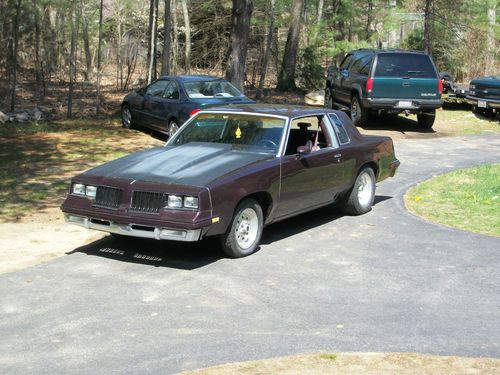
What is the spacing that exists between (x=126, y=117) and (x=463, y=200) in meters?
9.37

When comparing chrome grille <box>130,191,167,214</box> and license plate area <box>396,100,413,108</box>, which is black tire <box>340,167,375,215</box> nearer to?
chrome grille <box>130,191,167,214</box>

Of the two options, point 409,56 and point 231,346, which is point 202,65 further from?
point 231,346

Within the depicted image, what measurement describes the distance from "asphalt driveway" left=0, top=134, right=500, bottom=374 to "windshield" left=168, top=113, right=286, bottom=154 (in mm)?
1109

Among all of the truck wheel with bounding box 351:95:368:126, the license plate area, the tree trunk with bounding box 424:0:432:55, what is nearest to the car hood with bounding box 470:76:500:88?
the license plate area

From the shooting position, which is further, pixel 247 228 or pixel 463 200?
pixel 463 200

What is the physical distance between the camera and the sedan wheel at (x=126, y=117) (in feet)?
60.0

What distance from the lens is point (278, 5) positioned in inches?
1200

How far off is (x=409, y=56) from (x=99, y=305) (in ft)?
46.1

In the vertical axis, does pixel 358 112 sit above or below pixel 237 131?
above

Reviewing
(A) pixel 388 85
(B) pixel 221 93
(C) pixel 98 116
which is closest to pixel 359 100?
(A) pixel 388 85

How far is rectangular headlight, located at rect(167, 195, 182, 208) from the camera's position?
7.47 meters

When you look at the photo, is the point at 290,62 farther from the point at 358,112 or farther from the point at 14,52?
the point at 14,52

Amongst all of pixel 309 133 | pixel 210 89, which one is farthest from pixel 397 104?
pixel 309 133

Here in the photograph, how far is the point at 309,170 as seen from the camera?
899 centimetres
